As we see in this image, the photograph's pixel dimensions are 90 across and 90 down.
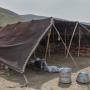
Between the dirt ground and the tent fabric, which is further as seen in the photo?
the tent fabric

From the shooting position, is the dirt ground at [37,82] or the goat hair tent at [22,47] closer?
the dirt ground at [37,82]

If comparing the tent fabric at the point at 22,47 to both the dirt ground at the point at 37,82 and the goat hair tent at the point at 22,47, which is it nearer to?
the goat hair tent at the point at 22,47

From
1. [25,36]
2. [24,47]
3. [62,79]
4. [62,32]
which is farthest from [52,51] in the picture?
[62,79]

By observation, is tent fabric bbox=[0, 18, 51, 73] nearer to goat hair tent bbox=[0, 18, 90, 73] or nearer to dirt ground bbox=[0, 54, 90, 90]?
goat hair tent bbox=[0, 18, 90, 73]

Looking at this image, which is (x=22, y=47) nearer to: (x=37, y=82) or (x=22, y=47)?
(x=22, y=47)

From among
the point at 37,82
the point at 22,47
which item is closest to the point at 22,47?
the point at 22,47

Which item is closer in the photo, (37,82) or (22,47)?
(37,82)

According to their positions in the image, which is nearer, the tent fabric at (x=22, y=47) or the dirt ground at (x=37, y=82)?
the dirt ground at (x=37, y=82)

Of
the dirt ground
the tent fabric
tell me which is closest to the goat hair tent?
the tent fabric

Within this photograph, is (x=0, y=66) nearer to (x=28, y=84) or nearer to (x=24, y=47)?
(x=24, y=47)

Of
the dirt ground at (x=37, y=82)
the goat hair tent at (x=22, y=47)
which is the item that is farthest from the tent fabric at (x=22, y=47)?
the dirt ground at (x=37, y=82)

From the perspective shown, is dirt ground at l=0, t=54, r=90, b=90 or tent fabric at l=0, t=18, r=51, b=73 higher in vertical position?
tent fabric at l=0, t=18, r=51, b=73

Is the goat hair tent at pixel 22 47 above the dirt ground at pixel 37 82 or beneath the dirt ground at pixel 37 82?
above

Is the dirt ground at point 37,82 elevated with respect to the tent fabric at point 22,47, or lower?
lower
